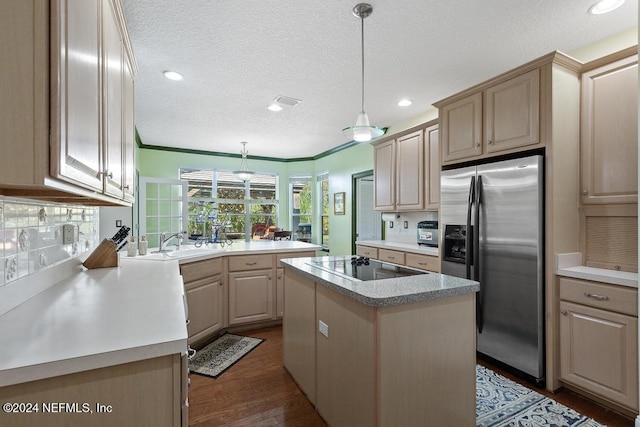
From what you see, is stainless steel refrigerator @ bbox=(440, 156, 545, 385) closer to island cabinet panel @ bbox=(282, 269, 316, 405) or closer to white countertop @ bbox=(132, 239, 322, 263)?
island cabinet panel @ bbox=(282, 269, 316, 405)

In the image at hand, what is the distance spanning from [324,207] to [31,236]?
5.47m

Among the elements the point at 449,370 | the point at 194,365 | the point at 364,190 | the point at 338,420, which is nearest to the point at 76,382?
the point at 338,420

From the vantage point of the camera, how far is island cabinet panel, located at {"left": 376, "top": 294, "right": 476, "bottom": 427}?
142 centimetres

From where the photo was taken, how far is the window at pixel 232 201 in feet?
21.2

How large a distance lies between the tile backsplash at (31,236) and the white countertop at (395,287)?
1358 mm

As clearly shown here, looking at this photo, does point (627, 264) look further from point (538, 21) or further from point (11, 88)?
point (11, 88)

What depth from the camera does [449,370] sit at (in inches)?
62.4

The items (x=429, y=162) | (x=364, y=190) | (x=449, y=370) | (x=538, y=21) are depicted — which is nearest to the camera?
(x=449, y=370)

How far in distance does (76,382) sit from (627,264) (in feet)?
10.2

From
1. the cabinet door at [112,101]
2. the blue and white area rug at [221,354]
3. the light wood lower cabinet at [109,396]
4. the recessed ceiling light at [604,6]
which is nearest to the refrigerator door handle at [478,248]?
the recessed ceiling light at [604,6]

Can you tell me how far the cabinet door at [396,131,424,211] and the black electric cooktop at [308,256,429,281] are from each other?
1.72 metres

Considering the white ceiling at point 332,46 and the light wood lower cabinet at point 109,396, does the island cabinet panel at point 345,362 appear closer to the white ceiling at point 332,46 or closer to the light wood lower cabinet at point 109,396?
the light wood lower cabinet at point 109,396

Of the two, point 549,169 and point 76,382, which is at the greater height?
point 549,169

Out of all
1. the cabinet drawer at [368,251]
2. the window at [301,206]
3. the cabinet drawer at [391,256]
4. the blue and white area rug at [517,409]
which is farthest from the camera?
the window at [301,206]
